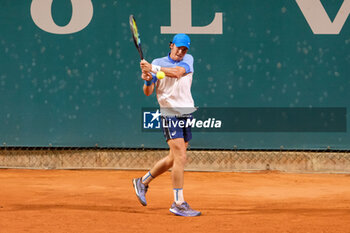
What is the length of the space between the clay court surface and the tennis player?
27 cm

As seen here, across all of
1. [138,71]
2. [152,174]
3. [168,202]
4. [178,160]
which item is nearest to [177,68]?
[178,160]

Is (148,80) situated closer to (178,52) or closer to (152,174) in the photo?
(178,52)

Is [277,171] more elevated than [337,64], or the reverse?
[337,64]

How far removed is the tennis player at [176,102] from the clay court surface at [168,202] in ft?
0.90

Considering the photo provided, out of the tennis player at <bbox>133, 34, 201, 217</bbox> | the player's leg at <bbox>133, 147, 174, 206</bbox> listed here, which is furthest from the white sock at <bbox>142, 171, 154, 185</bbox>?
the tennis player at <bbox>133, 34, 201, 217</bbox>

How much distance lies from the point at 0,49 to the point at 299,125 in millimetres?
4271

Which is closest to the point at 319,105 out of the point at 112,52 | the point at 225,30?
the point at 225,30

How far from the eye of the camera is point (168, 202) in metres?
6.47

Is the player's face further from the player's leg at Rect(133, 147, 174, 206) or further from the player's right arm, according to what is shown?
the player's leg at Rect(133, 147, 174, 206)

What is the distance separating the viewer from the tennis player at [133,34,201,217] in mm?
5582

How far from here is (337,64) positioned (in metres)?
8.46

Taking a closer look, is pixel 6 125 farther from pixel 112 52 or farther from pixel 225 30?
pixel 225 30

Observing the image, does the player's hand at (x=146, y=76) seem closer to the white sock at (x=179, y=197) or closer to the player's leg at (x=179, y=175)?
the player's leg at (x=179, y=175)

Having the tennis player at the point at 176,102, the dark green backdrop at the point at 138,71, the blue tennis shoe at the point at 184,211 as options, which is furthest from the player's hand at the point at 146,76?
the dark green backdrop at the point at 138,71
